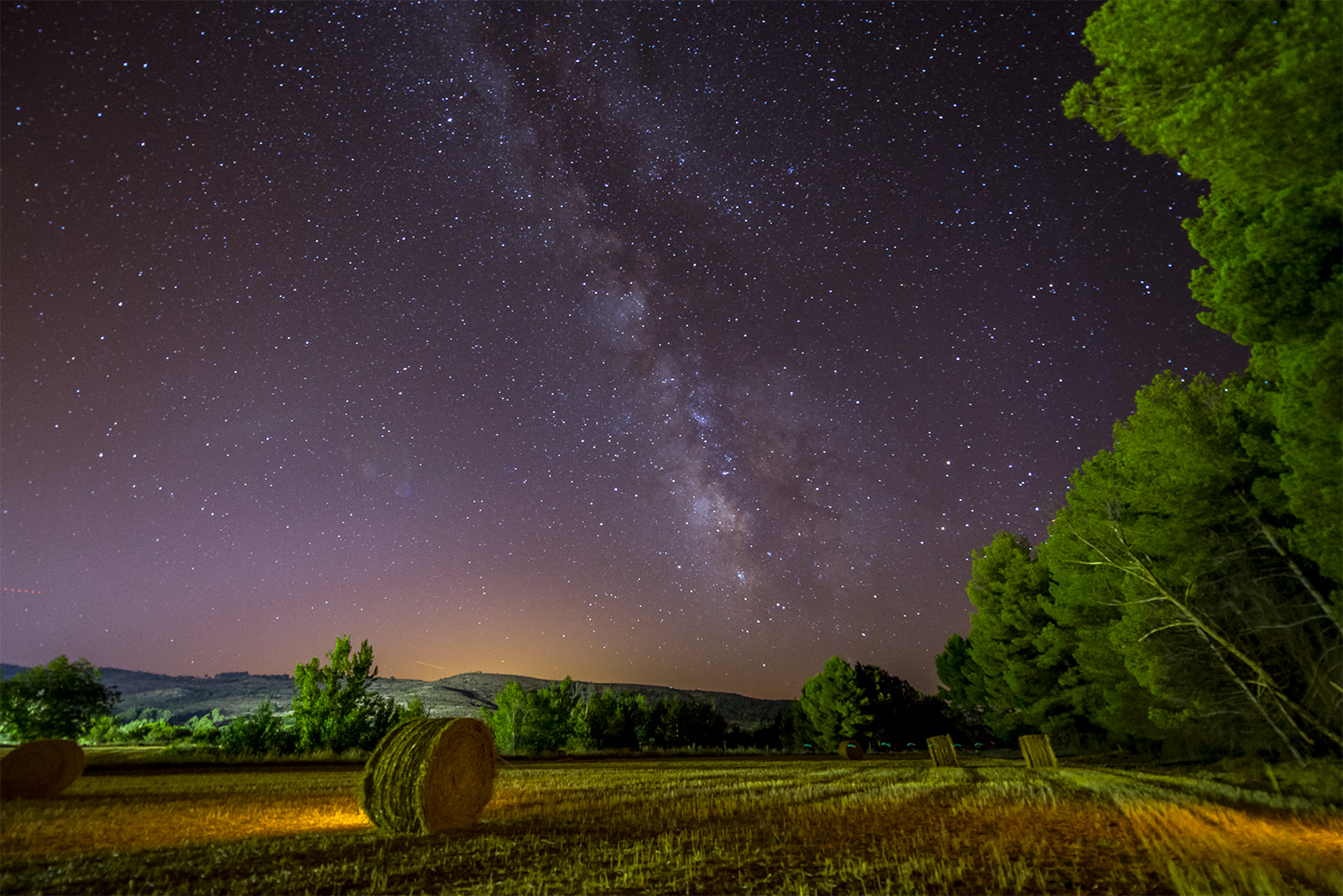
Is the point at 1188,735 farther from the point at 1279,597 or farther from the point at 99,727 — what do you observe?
the point at 99,727

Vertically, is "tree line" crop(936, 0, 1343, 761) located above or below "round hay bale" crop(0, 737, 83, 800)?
above

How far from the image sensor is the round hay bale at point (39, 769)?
1275cm

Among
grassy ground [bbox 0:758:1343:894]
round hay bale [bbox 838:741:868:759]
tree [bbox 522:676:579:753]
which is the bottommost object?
grassy ground [bbox 0:758:1343:894]

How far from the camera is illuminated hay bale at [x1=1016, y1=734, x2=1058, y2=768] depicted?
25859 mm

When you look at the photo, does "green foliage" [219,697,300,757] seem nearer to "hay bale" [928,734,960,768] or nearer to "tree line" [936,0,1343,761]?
"hay bale" [928,734,960,768]

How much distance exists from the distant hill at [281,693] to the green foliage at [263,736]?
108389 mm

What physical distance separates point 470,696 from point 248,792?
161184 mm

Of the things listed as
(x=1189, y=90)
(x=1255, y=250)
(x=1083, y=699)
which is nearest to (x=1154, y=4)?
(x=1189, y=90)

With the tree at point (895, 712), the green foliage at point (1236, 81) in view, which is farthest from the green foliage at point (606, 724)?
the green foliage at point (1236, 81)

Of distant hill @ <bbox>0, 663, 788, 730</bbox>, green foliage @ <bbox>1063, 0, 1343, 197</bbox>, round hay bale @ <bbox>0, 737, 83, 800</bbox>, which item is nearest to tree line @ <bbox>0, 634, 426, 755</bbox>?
round hay bale @ <bbox>0, 737, 83, 800</bbox>

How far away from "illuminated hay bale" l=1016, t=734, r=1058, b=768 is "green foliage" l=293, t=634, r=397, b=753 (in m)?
35.0

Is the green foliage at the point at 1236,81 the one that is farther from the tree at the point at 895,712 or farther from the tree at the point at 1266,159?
the tree at the point at 895,712

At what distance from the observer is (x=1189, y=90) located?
8.62m

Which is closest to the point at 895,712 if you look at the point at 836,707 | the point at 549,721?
the point at 836,707
